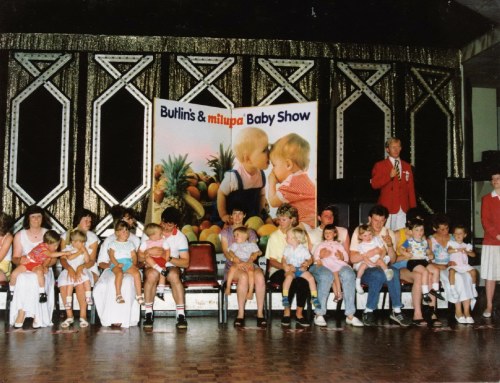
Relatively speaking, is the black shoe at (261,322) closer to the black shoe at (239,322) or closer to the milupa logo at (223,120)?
the black shoe at (239,322)

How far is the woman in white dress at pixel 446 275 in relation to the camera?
238 inches

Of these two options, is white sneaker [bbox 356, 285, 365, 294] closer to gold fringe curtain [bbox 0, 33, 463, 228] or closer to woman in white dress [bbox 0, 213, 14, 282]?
woman in white dress [bbox 0, 213, 14, 282]

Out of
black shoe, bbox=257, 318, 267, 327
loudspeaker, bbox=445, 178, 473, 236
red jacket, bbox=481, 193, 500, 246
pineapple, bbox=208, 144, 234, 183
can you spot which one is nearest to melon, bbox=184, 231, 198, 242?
pineapple, bbox=208, 144, 234, 183

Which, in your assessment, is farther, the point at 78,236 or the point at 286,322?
the point at 78,236

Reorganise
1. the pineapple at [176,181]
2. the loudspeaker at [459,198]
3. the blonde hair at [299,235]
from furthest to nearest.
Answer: the loudspeaker at [459,198] < the pineapple at [176,181] < the blonde hair at [299,235]

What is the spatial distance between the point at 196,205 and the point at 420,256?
3122 millimetres

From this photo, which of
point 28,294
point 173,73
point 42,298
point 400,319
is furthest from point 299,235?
point 173,73

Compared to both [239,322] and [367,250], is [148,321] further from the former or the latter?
[367,250]

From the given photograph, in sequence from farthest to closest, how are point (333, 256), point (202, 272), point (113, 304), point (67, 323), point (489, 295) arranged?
point (489, 295) → point (202, 272) → point (333, 256) → point (113, 304) → point (67, 323)

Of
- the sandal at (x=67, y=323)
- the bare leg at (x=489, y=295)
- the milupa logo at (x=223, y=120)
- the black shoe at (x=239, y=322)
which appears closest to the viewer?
the sandal at (x=67, y=323)

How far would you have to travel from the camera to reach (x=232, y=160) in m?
8.10

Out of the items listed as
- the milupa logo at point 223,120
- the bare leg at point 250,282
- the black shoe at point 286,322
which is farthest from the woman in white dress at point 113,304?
the milupa logo at point 223,120

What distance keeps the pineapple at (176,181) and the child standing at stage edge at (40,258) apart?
1919 mm

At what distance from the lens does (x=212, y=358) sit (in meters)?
4.27
